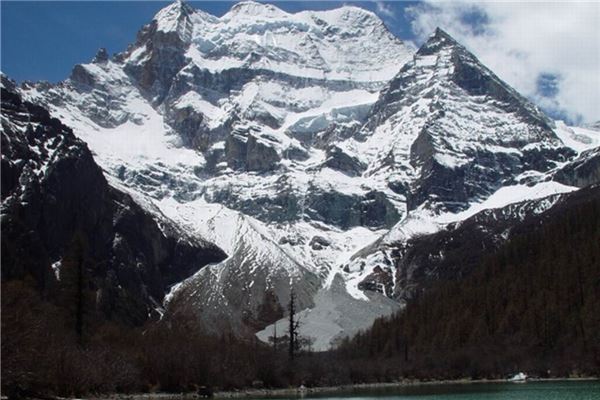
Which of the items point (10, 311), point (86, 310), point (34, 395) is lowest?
point (34, 395)

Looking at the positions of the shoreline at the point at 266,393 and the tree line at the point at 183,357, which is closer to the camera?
the tree line at the point at 183,357

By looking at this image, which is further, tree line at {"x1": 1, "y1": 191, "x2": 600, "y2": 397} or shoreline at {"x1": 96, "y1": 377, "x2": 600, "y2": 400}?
shoreline at {"x1": 96, "y1": 377, "x2": 600, "y2": 400}

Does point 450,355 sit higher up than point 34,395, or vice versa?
point 450,355

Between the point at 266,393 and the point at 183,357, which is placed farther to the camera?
the point at 266,393

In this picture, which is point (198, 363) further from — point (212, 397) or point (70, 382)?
point (70, 382)

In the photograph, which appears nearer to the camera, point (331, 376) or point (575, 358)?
point (331, 376)

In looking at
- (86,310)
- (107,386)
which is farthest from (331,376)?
(107,386)

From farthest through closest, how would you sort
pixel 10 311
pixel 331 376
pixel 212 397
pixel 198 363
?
pixel 331 376, pixel 198 363, pixel 212 397, pixel 10 311

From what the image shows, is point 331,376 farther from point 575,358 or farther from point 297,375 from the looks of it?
point 575,358

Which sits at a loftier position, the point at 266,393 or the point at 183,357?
the point at 183,357

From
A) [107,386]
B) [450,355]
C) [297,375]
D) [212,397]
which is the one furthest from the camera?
[450,355]
